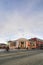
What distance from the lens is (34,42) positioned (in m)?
110

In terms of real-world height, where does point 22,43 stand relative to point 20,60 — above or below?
above

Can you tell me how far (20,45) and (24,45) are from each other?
2415 millimetres

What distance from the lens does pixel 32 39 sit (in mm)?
115250

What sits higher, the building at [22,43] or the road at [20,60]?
the building at [22,43]

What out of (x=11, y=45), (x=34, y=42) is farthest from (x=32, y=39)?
(x=11, y=45)

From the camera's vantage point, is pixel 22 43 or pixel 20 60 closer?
pixel 20 60

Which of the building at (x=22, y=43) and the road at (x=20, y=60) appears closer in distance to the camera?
the road at (x=20, y=60)

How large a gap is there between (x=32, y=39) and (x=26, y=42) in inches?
376

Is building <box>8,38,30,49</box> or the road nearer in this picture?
the road

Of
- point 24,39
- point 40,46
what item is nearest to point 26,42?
point 24,39

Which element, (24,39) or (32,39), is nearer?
(24,39)

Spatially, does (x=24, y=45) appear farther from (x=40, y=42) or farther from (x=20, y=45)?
(x=40, y=42)

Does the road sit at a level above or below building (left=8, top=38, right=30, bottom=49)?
below

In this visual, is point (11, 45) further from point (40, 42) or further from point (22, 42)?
point (40, 42)
